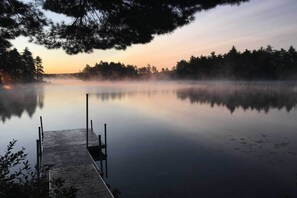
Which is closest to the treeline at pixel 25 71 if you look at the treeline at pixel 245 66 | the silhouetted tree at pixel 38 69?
the silhouetted tree at pixel 38 69

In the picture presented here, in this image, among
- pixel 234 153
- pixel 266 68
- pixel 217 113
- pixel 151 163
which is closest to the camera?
pixel 151 163

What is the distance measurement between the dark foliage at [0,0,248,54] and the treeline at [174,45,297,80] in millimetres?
91188

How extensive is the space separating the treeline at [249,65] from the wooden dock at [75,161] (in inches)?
3442

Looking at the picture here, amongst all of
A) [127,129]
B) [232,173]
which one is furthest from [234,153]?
[127,129]

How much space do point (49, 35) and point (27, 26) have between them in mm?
928

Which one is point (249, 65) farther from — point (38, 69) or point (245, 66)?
point (38, 69)

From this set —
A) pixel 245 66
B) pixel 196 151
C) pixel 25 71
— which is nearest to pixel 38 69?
pixel 25 71

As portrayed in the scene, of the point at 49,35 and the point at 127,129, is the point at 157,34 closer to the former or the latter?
the point at 49,35

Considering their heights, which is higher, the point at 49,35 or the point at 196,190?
the point at 49,35

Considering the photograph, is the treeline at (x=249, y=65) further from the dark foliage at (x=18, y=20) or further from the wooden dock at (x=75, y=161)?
the dark foliage at (x=18, y=20)

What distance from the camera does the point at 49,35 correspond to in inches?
473

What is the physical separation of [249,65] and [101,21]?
3676 inches

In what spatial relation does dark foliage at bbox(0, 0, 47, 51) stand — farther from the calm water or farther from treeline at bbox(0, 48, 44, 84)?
treeline at bbox(0, 48, 44, 84)

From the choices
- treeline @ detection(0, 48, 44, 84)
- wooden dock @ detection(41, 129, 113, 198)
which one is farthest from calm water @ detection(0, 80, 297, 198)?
treeline @ detection(0, 48, 44, 84)
